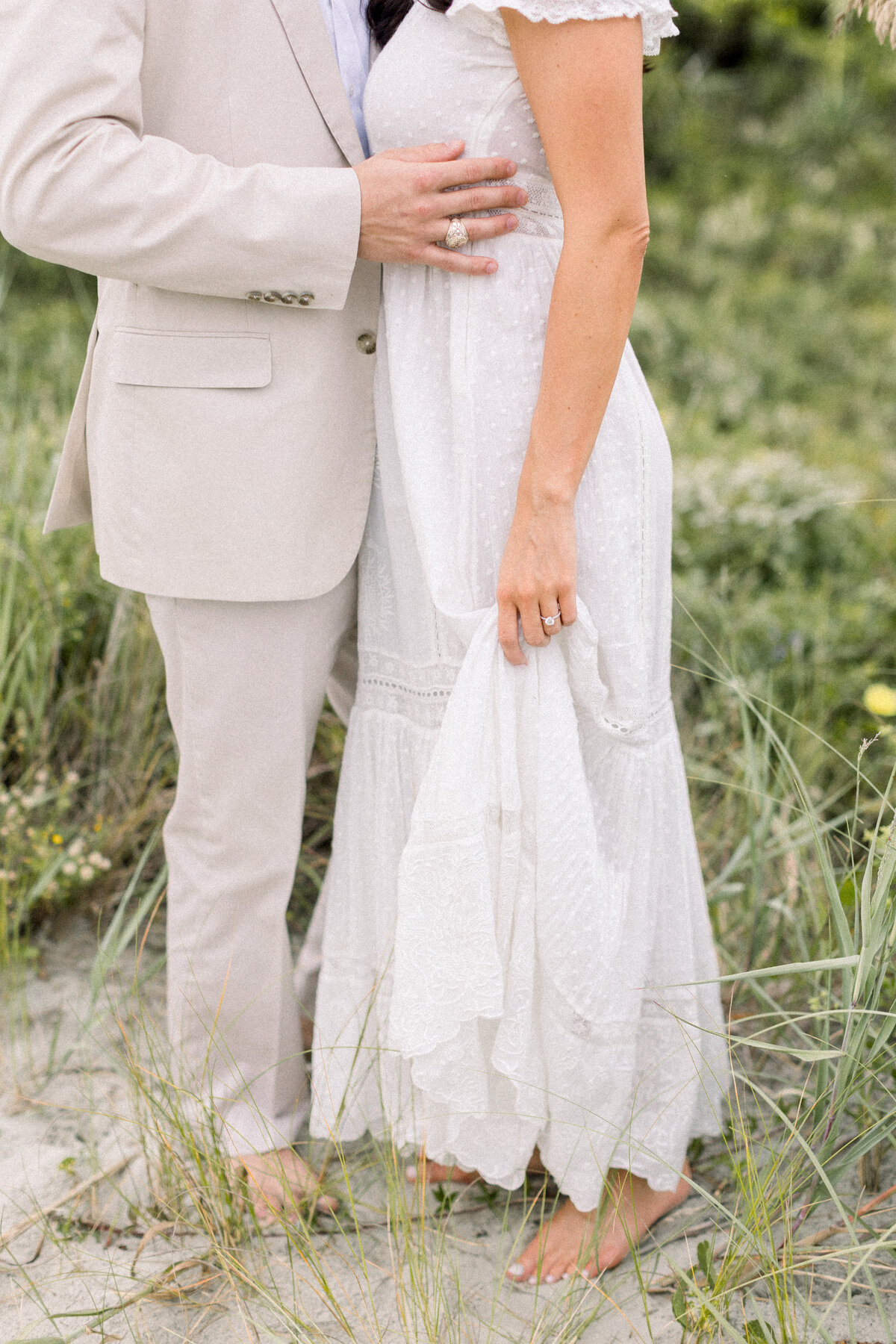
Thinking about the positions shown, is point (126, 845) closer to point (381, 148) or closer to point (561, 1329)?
point (561, 1329)

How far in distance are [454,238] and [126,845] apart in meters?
1.55

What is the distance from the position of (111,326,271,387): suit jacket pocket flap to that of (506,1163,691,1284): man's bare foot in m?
1.26

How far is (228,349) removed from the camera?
1.51 metres

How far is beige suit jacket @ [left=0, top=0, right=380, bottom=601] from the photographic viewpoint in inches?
52.9

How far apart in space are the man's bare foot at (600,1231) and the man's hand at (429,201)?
133 centimetres

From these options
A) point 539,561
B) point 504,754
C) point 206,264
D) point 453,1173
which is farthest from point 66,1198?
point 206,264

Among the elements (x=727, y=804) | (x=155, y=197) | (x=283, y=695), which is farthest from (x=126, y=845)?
(x=155, y=197)

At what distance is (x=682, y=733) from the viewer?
2713 millimetres

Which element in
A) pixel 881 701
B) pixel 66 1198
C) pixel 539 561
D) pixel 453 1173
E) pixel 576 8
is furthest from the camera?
pixel 881 701

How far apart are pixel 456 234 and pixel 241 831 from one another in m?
0.92

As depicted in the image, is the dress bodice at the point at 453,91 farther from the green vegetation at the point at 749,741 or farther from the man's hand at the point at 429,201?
the green vegetation at the point at 749,741

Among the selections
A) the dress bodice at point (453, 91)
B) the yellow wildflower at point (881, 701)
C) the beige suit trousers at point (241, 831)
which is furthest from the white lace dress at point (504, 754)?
the yellow wildflower at point (881, 701)

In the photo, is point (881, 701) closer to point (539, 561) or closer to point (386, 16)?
point (539, 561)

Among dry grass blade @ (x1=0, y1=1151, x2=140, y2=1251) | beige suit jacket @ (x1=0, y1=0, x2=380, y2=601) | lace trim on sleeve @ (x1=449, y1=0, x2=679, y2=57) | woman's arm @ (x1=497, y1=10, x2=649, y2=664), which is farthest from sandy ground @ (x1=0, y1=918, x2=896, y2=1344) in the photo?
lace trim on sleeve @ (x1=449, y1=0, x2=679, y2=57)
